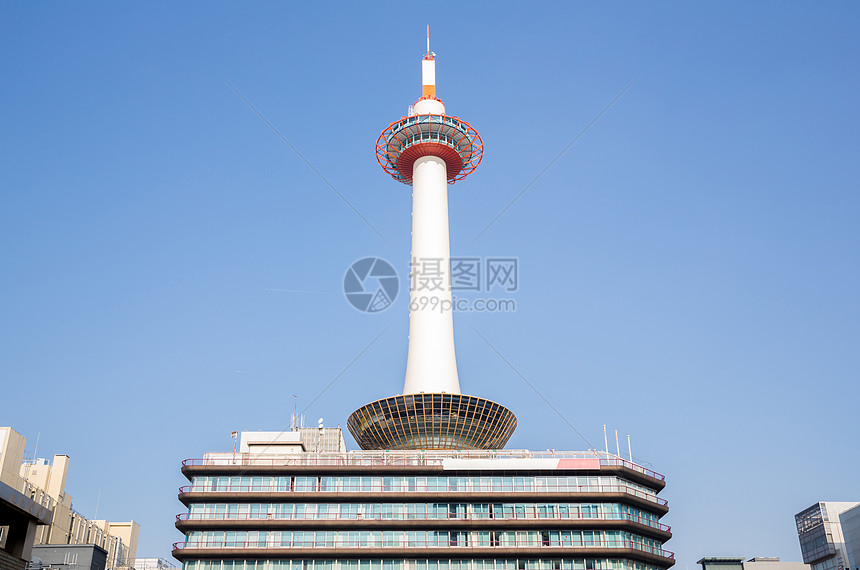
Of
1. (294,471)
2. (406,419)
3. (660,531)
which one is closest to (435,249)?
(406,419)

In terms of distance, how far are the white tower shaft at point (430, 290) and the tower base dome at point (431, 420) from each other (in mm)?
7585

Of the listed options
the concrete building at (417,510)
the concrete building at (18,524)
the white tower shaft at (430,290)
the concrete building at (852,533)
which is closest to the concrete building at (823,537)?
the concrete building at (852,533)

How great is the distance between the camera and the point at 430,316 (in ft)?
418

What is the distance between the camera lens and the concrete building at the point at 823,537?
142 m

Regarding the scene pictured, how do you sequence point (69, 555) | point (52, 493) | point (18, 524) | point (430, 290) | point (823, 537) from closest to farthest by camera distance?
point (18, 524) < point (69, 555) < point (52, 493) < point (430, 290) < point (823, 537)

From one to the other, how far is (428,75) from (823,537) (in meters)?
104

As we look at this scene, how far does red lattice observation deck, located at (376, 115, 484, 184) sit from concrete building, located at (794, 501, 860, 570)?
84346 mm

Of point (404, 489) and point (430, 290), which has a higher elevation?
point (430, 290)

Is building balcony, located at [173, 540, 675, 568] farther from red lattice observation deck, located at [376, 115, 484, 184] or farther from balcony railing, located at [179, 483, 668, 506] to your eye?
red lattice observation deck, located at [376, 115, 484, 184]

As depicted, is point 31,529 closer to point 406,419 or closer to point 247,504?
point 247,504

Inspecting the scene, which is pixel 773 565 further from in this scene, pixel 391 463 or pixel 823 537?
pixel 391 463

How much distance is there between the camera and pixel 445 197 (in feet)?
459

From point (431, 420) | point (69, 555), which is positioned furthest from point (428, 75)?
point (69, 555)

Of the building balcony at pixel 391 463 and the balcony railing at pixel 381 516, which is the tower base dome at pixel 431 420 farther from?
the balcony railing at pixel 381 516
